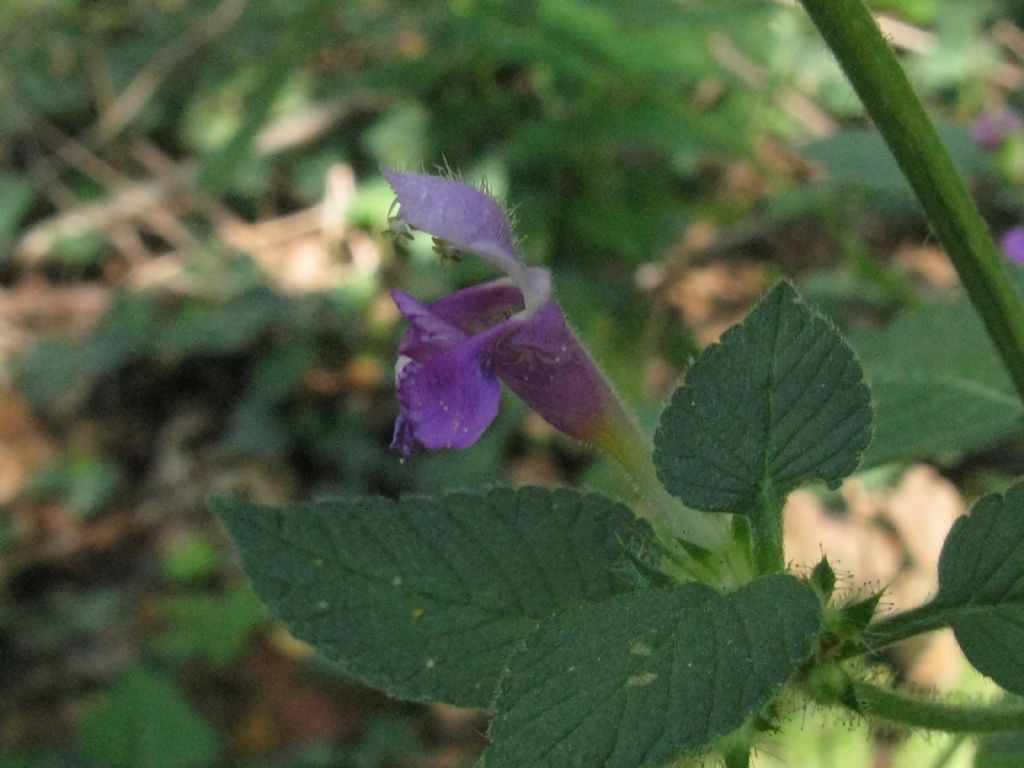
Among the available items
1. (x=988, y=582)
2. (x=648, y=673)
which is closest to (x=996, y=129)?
(x=988, y=582)

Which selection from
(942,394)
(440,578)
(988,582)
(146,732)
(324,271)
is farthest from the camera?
(324,271)

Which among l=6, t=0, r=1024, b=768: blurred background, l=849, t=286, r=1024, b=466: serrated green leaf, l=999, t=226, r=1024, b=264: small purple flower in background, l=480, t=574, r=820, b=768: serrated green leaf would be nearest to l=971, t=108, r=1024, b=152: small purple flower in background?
l=6, t=0, r=1024, b=768: blurred background

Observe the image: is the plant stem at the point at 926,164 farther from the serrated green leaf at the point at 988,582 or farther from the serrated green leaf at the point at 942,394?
the serrated green leaf at the point at 942,394

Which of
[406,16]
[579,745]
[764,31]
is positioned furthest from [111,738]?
[764,31]

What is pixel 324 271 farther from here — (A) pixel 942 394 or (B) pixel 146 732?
(A) pixel 942 394

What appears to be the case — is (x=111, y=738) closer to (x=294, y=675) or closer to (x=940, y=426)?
(x=294, y=675)

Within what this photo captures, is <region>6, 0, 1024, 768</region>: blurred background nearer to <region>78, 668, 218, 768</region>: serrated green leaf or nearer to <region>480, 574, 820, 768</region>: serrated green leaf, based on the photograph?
<region>78, 668, 218, 768</region>: serrated green leaf
